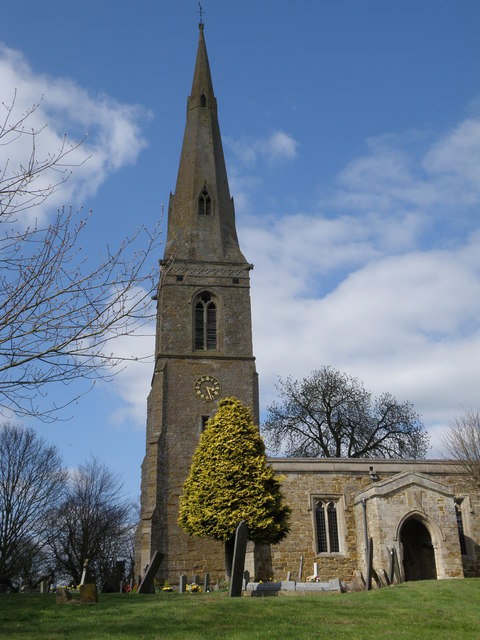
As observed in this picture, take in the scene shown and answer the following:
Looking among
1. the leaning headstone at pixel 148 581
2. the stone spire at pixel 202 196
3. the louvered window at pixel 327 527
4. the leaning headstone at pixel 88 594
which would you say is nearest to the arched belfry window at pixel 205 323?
the stone spire at pixel 202 196

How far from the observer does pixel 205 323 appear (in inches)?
1210

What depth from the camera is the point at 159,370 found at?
28.8 meters

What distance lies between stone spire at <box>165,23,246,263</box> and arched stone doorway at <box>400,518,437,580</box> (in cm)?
1517

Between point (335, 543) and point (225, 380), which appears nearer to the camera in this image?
point (335, 543)

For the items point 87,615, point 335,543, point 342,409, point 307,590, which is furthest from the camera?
point 342,409

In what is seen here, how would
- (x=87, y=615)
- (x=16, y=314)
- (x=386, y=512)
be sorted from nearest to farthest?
(x=16, y=314)
(x=87, y=615)
(x=386, y=512)

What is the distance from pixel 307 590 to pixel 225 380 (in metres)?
13.0

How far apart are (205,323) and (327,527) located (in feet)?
36.8

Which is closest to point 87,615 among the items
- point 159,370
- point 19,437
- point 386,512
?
point 386,512

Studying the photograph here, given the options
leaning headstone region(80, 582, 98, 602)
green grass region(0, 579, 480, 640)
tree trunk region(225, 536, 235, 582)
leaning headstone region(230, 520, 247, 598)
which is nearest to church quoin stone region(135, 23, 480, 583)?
tree trunk region(225, 536, 235, 582)

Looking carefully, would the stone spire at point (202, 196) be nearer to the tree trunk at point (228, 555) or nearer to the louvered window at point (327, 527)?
the louvered window at point (327, 527)

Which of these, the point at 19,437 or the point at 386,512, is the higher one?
the point at 19,437

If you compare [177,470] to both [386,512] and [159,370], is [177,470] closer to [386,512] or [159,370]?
[159,370]

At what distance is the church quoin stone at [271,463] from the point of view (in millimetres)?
22469
